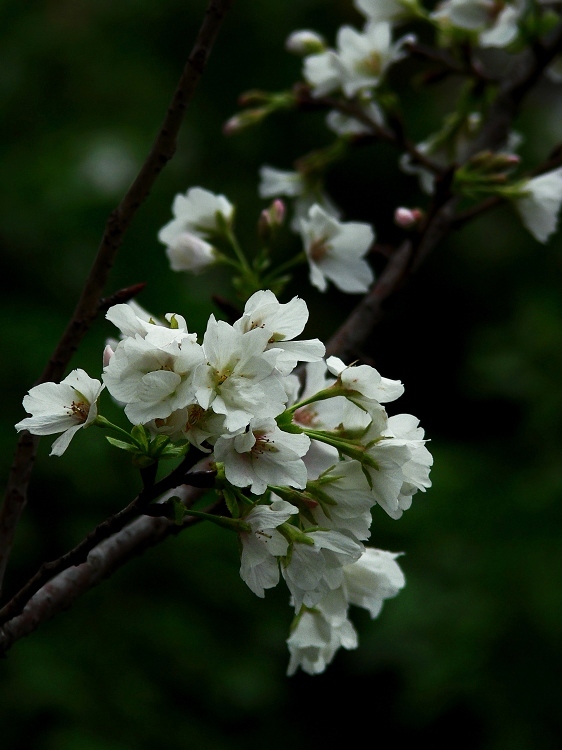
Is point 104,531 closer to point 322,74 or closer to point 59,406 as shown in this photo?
point 59,406

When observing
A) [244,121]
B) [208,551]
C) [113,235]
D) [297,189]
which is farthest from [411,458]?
[208,551]

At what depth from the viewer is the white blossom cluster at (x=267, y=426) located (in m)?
0.78

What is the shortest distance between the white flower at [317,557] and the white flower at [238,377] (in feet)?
0.46

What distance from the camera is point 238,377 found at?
757 millimetres

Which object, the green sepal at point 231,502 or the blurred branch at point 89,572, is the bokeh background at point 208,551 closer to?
the blurred branch at point 89,572

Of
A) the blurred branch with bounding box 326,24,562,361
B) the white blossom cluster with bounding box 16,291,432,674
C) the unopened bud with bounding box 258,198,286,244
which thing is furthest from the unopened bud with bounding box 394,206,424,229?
the white blossom cluster with bounding box 16,291,432,674

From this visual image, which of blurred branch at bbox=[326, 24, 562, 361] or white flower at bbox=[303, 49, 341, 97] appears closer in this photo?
blurred branch at bbox=[326, 24, 562, 361]

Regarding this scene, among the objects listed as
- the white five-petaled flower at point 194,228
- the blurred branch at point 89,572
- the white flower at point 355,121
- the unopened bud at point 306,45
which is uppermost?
the unopened bud at point 306,45

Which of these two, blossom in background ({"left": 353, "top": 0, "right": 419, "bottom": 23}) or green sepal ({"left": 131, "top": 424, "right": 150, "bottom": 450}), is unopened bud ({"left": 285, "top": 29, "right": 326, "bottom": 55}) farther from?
green sepal ({"left": 131, "top": 424, "right": 150, "bottom": 450})

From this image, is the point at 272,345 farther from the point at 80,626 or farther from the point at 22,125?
the point at 22,125

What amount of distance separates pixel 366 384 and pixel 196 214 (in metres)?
0.60

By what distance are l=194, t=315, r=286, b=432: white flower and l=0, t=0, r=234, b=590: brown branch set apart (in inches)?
11.2

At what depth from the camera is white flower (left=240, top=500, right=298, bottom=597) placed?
0.83 metres

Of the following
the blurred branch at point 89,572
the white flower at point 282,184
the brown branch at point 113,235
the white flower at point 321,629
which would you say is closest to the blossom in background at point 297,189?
the white flower at point 282,184
